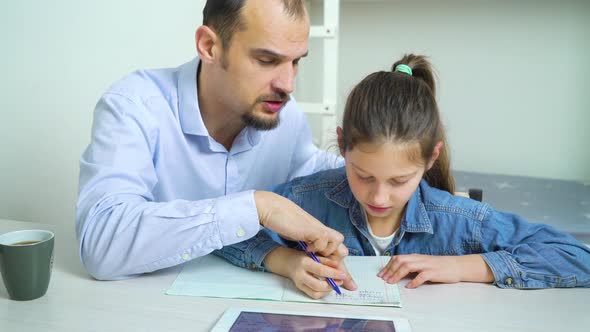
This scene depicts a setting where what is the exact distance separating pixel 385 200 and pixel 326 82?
1.17 m

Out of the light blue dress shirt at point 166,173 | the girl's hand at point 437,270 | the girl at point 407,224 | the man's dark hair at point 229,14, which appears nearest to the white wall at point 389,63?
the light blue dress shirt at point 166,173

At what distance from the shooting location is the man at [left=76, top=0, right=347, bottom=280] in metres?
0.85

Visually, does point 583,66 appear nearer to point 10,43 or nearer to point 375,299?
point 375,299

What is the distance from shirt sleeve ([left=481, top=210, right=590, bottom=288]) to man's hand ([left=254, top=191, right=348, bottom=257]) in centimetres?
26

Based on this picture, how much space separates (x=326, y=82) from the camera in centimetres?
200

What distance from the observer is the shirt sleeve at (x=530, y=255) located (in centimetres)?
84

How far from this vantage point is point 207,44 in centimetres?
115

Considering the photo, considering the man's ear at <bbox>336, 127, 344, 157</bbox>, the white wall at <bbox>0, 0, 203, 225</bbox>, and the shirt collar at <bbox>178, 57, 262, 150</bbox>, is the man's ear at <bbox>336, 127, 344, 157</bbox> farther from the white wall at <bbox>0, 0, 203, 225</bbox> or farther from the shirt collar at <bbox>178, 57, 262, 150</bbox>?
the white wall at <bbox>0, 0, 203, 225</bbox>

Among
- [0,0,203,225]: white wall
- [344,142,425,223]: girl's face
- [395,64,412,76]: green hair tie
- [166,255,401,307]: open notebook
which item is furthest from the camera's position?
[0,0,203,225]: white wall

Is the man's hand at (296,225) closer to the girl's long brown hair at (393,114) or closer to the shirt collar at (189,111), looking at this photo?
the girl's long brown hair at (393,114)

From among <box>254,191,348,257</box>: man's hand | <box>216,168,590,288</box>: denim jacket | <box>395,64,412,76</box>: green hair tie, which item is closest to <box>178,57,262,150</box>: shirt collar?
<box>216,168,590,288</box>: denim jacket

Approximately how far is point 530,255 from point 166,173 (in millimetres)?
751

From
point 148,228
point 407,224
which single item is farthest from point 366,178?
point 148,228

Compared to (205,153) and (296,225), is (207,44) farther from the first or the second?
(296,225)
